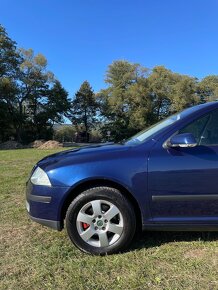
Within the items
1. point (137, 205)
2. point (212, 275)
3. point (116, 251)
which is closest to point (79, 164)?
point (137, 205)

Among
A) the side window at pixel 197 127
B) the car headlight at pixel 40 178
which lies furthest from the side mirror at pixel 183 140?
the car headlight at pixel 40 178

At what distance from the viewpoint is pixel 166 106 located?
196 feet

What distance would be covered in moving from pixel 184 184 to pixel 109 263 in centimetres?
112

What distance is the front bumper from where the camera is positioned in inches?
161

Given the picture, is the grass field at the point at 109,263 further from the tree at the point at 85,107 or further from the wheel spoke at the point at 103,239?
the tree at the point at 85,107

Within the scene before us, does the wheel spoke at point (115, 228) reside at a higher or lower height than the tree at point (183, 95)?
lower

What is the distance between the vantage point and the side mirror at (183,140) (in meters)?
3.89

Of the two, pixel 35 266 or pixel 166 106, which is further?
pixel 166 106

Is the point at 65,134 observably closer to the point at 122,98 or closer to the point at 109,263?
the point at 122,98

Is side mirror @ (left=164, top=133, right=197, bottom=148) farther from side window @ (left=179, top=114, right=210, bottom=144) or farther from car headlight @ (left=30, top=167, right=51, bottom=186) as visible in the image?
car headlight @ (left=30, top=167, right=51, bottom=186)

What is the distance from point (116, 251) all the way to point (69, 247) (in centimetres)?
58

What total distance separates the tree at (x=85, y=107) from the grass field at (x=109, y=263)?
190 ft

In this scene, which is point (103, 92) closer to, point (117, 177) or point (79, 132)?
point (79, 132)

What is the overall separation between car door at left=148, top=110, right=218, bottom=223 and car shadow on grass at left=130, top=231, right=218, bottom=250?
463 mm
